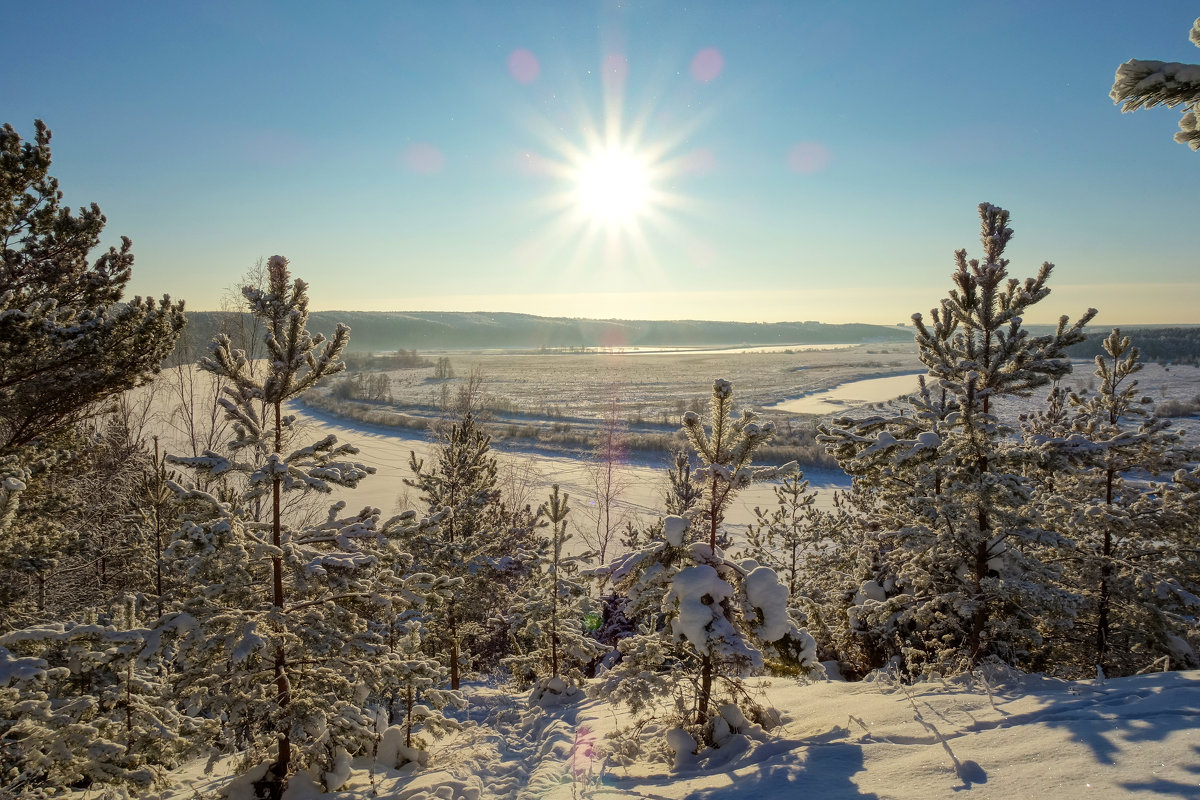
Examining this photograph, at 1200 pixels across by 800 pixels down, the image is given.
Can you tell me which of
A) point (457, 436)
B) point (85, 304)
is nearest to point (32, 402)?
point (85, 304)

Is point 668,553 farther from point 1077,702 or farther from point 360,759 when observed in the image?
point 360,759

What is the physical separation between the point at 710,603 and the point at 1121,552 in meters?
7.82

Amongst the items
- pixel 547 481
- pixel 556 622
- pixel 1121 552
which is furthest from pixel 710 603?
pixel 547 481

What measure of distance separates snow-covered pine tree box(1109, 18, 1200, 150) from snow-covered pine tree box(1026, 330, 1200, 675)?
4750mm

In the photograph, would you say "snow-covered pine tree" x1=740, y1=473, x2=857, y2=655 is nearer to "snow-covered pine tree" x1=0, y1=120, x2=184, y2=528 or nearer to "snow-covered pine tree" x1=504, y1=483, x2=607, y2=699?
"snow-covered pine tree" x1=504, y1=483, x2=607, y2=699

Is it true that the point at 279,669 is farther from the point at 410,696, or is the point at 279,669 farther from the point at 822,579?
the point at 822,579

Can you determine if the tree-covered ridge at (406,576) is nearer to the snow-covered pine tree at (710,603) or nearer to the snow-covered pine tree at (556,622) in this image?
the snow-covered pine tree at (710,603)

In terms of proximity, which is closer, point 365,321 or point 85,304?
point 85,304

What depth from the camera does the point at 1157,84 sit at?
304 cm

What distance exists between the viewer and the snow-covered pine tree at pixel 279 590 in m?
5.05

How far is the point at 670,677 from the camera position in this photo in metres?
5.96

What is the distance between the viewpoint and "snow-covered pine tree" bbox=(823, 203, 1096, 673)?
6.61 metres

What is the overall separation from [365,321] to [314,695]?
206392 millimetres

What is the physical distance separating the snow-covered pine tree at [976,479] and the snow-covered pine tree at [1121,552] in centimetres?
80
